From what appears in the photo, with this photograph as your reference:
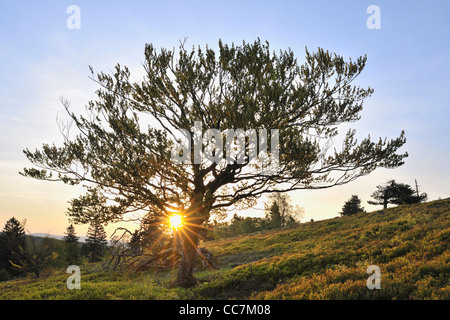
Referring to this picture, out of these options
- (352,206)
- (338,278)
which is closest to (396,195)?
(352,206)

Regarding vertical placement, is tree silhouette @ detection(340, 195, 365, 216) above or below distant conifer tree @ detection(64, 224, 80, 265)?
above

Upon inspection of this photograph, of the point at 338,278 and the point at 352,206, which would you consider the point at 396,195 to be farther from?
the point at 338,278

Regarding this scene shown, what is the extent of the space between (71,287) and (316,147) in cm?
1330

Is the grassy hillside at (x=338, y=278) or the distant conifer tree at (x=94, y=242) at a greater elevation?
the grassy hillside at (x=338, y=278)

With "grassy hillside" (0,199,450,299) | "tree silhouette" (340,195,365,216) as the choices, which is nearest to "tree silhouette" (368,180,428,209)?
"tree silhouette" (340,195,365,216)

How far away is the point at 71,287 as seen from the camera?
1195 cm

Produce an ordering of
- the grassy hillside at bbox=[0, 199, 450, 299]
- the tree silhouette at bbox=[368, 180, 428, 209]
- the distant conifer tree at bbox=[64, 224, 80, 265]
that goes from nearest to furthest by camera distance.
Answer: the grassy hillside at bbox=[0, 199, 450, 299], the tree silhouette at bbox=[368, 180, 428, 209], the distant conifer tree at bbox=[64, 224, 80, 265]

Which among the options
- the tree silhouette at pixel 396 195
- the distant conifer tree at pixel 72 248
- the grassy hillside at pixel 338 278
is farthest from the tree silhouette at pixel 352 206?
the distant conifer tree at pixel 72 248

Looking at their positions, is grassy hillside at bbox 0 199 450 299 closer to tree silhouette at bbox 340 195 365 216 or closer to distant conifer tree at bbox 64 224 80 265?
tree silhouette at bbox 340 195 365 216

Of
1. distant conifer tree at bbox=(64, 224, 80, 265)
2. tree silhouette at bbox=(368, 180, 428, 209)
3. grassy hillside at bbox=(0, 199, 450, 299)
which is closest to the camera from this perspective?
grassy hillside at bbox=(0, 199, 450, 299)

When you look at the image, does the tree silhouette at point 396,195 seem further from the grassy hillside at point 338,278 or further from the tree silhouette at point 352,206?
the grassy hillside at point 338,278

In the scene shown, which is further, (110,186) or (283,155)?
(110,186)

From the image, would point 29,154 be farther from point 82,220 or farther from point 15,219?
point 15,219

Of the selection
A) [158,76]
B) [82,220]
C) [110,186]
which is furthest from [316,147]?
[82,220]
